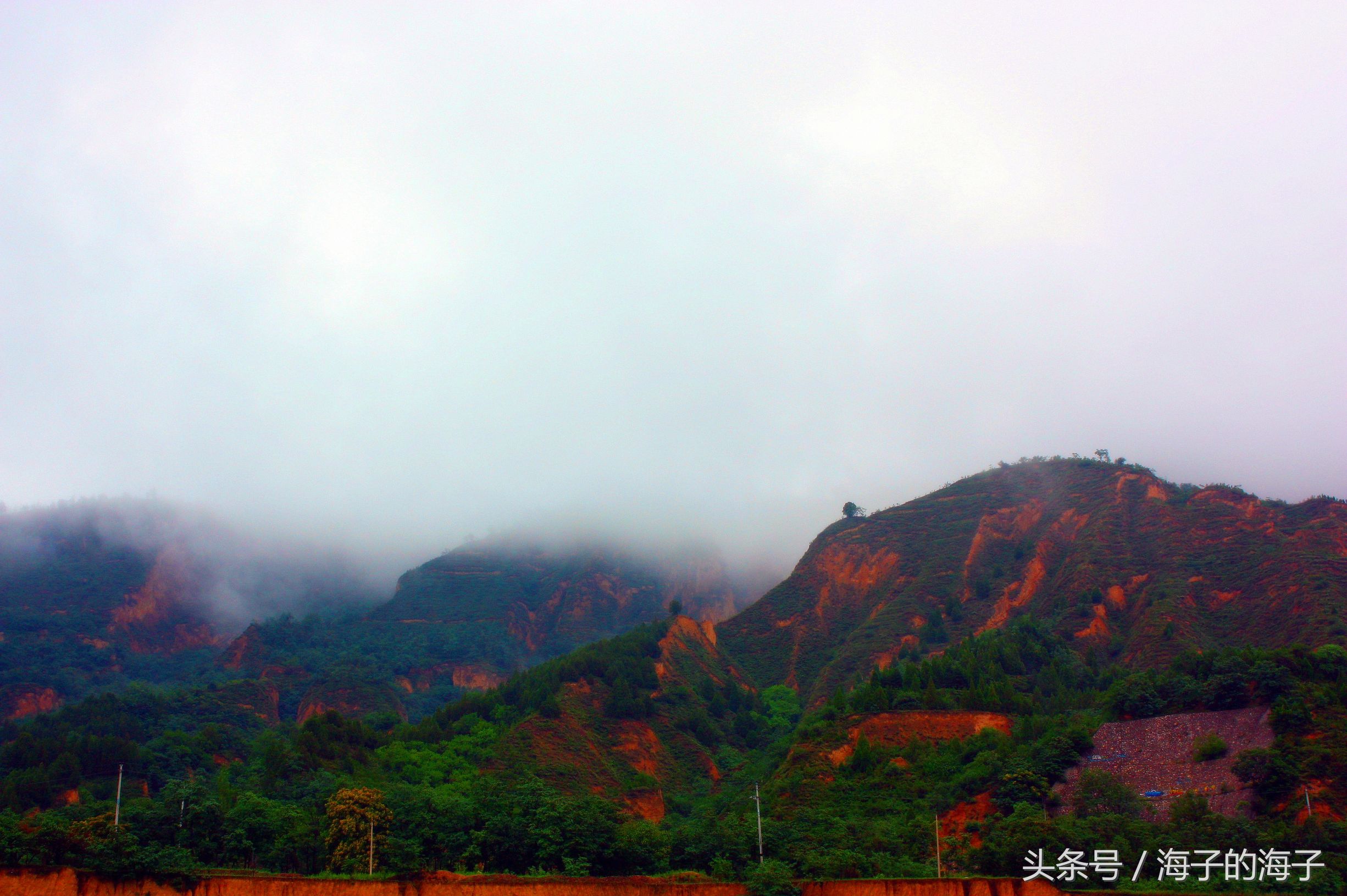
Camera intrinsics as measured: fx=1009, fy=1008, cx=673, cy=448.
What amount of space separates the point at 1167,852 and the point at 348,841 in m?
27.8

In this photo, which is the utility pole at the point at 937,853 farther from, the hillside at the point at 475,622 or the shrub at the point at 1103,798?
the hillside at the point at 475,622

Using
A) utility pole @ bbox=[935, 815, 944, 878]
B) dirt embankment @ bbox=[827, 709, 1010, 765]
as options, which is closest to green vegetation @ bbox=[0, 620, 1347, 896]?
utility pole @ bbox=[935, 815, 944, 878]

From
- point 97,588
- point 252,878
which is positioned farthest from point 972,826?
point 97,588

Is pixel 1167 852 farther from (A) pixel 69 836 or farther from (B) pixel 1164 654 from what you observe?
(A) pixel 69 836

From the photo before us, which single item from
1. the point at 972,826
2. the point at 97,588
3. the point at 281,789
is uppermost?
the point at 97,588

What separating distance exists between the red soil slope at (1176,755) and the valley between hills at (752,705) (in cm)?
17

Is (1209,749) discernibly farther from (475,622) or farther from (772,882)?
(475,622)

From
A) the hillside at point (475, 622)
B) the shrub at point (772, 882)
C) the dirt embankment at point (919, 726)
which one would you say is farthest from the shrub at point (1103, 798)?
the hillside at point (475, 622)

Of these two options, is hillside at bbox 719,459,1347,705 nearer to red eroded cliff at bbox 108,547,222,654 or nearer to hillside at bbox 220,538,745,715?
hillside at bbox 220,538,745,715

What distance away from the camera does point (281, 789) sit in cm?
4638

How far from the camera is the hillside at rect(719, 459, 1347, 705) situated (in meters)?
63.7

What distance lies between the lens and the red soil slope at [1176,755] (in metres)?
40.4

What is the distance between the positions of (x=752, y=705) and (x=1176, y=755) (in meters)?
35.2

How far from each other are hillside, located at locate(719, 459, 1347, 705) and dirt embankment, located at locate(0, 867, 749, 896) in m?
39.9
